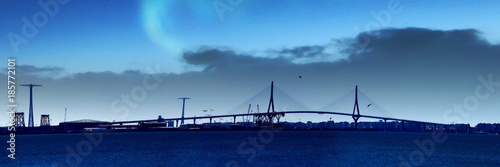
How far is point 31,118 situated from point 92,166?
13601cm

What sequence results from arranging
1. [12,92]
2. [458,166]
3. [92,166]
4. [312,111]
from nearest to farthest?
[12,92]
[92,166]
[458,166]
[312,111]

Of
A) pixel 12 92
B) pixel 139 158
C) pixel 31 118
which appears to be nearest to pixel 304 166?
pixel 139 158

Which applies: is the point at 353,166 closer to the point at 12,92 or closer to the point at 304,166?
the point at 304,166

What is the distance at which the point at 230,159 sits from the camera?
170 feet

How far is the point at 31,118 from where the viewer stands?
169250mm

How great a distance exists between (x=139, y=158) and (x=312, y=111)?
117543mm

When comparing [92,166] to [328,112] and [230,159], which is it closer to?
[230,159]

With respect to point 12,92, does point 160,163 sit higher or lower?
lower

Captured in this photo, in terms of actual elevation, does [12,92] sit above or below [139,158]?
above

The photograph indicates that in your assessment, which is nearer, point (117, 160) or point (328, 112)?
point (117, 160)

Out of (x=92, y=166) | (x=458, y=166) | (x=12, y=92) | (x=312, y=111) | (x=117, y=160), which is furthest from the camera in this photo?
(x=312, y=111)

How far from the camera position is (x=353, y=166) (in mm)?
47625

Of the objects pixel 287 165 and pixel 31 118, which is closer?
pixel 287 165

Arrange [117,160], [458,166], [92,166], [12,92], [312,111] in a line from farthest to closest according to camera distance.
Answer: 1. [312,111]
2. [117,160]
3. [458,166]
4. [92,166]
5. [12,92]
